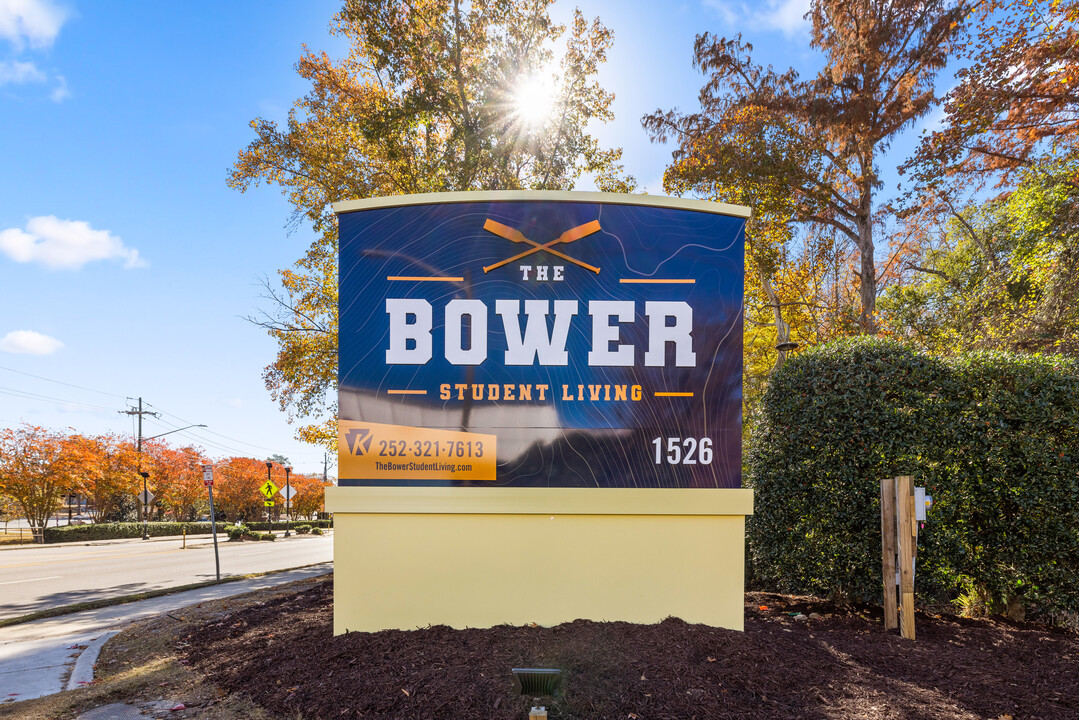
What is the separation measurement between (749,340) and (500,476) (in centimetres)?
1654

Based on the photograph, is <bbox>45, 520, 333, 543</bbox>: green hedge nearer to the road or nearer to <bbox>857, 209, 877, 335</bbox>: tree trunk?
the road

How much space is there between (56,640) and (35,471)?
91.3ft

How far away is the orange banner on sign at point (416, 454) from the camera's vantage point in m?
5.26

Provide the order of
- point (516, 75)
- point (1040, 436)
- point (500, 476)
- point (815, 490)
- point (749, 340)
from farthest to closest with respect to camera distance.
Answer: point (749, 340), point (516, 75), point (815, 490), point (1040, 436), point (500, 476)

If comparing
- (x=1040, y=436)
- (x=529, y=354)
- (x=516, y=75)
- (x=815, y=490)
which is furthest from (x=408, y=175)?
(x=1040, y=436)

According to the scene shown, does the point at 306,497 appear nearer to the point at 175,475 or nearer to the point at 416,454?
the point at 175,475

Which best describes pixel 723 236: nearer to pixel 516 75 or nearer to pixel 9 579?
pixel 516 75

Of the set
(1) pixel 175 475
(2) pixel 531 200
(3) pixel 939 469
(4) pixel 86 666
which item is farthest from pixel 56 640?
(1) pixel 175 475

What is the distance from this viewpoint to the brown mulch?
12.4ft

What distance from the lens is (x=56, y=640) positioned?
24.2 feet

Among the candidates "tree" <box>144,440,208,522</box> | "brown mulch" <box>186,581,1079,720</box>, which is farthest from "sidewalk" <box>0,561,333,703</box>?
"tree" <box>144,440,208,522</box>

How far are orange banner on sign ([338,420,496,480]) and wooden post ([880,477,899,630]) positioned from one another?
3.92 metres

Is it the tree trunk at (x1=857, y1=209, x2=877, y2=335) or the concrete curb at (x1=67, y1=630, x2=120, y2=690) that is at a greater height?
the tree trunk at (x1=857, y1=209, x2=877, y2=335)

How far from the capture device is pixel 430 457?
5273 millimetres
